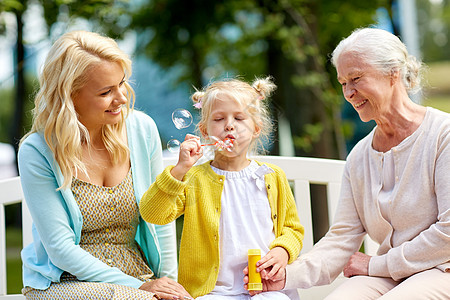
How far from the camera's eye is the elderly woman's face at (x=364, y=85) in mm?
2443

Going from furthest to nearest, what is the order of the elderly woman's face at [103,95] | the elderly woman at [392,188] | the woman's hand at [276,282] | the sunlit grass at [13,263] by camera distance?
the sunlit grass at [13,263] → the elderly woman's face at [103,95] → the woman's hand at [276,282] → the elderly woman at [392,188]

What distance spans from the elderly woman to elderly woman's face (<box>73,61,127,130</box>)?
3.16 ft

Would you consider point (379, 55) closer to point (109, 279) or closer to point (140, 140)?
point (140, 140)

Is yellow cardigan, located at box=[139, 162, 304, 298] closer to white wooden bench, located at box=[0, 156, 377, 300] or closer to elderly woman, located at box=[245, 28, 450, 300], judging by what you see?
elderly woman, located at box=[245, 28, 450, 300]

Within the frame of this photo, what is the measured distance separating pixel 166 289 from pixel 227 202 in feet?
1.45

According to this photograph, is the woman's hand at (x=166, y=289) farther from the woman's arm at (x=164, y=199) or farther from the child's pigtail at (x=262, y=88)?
the child's pigtail at (x=262, y=88)

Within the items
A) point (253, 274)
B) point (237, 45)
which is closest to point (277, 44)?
point (237, 45)

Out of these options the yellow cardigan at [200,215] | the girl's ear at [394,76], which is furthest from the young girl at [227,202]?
the girl's ear at [394,76]

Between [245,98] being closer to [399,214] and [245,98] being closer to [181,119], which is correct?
[181,119]

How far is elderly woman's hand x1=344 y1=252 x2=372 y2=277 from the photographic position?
254cm

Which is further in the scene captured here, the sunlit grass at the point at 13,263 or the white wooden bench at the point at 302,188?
the sunlit grass at the point at 13,263

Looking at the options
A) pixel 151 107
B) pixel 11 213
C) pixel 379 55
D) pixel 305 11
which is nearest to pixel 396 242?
pixel 379 55

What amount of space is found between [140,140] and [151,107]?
23.3 feet

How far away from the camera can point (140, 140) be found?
2816mm
